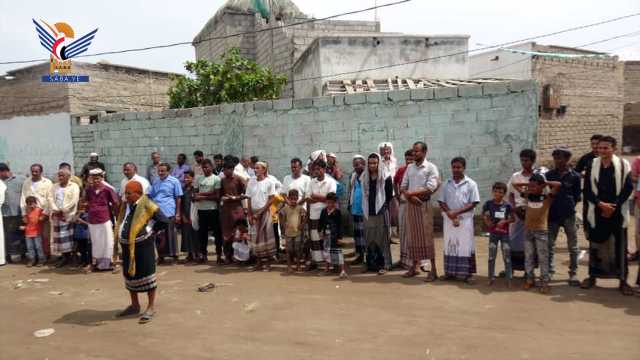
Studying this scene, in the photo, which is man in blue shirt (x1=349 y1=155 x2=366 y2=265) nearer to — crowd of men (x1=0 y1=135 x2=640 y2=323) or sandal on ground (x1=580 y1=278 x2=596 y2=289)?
crowd of men (x1=0 y1=135 x2=640 y2=323)

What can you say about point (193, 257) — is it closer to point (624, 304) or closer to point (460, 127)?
point (460, 127)

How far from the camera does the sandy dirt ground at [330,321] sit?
146 inches

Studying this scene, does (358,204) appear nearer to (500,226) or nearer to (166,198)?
(500,226)

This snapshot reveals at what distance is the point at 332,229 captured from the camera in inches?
239

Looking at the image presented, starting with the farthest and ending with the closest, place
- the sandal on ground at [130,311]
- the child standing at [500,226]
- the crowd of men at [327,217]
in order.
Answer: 1. the child standing at [500,226]
2. the crowd of men at [327,217]
3. the sandal on ground at [130,311]

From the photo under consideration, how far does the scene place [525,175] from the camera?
5348 mm

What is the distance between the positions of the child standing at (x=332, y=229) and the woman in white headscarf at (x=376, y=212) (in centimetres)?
34

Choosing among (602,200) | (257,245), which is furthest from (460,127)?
(257,245)

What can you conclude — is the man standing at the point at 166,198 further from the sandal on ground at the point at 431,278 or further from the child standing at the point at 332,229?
the sandal on ground at the point at 431,278

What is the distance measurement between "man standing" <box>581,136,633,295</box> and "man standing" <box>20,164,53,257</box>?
7363 millimetres

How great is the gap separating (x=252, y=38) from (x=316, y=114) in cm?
1380

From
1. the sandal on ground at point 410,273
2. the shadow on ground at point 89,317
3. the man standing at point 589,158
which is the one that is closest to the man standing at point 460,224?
the sandal on ground at point 410,273

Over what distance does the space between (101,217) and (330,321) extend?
3.93 meters

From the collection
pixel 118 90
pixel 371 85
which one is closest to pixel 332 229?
pixel 371 85
